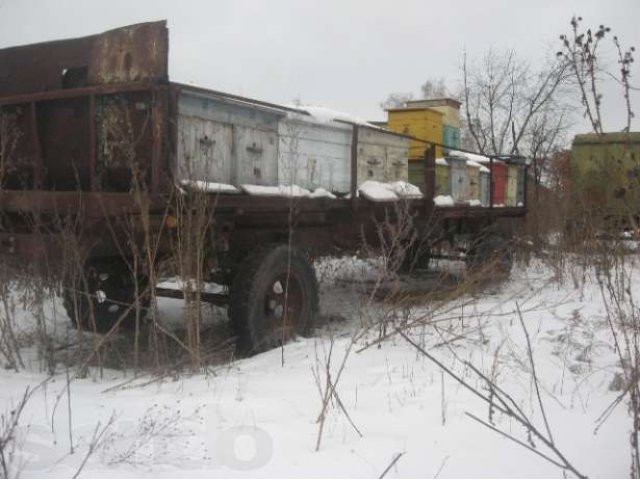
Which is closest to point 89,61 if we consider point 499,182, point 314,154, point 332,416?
point 314,154

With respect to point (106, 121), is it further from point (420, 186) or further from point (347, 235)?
point (420, 186)

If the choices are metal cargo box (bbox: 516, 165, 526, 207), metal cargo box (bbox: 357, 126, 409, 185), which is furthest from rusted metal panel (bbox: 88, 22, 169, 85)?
metal cargo box (bbox: 516, 165, 526, 207)

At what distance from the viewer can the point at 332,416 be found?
11.3ft

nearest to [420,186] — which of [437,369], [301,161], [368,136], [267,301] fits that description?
[368,136]

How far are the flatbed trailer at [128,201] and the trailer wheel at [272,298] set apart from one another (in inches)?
0.5

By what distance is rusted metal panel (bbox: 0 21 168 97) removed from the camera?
438cm

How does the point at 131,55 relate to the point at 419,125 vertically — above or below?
below

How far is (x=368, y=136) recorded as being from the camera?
20.8 feet

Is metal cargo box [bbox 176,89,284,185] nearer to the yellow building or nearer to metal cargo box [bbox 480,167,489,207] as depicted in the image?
the yellow building

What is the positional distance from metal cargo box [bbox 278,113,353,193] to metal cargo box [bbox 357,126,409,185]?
0.69 ft

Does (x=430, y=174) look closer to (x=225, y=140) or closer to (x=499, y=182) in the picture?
(x=499, y=182)

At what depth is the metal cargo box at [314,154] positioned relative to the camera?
5285mm

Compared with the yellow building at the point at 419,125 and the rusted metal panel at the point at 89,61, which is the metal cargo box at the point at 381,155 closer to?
the yellow building at the point at 419,125

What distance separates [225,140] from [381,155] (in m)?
2.37
